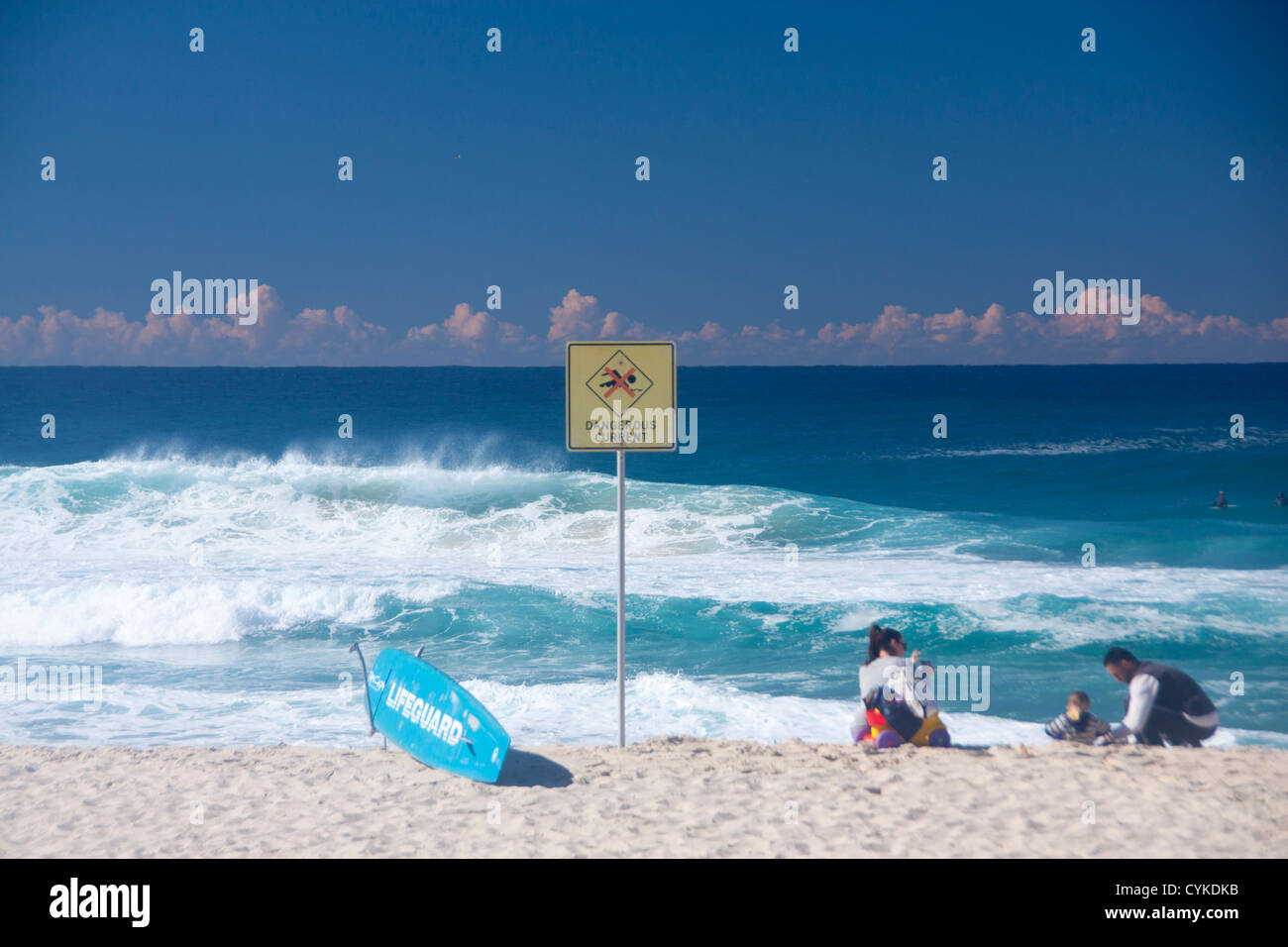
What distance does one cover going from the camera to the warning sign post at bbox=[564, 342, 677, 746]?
666cm

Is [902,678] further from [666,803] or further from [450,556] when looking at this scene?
[450,556]

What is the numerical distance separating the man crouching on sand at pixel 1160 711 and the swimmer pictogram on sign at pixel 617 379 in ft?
14.5

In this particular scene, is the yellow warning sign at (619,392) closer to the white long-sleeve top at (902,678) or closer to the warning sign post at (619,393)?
the warning sign post at (619,393)

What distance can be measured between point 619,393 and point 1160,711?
16.7ft

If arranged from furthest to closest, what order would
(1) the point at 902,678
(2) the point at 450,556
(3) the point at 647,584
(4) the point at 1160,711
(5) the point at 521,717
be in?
(2) the point at 450,556
(3) the point at 647,584
(5) the point at 521,717
(1) the point at 902,678
(4) the point at 1160,711

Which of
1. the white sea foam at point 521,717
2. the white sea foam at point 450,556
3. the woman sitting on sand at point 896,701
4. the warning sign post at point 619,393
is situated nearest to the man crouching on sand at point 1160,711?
the white sea foam at point 521,717

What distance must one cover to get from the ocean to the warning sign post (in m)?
3.09

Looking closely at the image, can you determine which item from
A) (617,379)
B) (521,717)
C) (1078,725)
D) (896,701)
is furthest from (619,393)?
(1078,725)

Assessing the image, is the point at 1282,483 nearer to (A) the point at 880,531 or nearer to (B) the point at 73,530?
(A) the point at 880,531

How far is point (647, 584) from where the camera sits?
14.8 metres

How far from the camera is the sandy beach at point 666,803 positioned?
17.1 feet

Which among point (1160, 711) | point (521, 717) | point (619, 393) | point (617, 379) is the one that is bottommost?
point (521, 717)

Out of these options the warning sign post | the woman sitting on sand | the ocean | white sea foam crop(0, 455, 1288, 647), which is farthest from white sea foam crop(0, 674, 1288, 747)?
white sea foam crop(0, 455, 1288, 647)

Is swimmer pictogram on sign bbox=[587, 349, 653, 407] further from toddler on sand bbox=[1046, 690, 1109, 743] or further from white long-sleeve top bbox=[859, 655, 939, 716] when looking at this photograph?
toddler on sand bbox=[1046, 690, 1109, 743]
